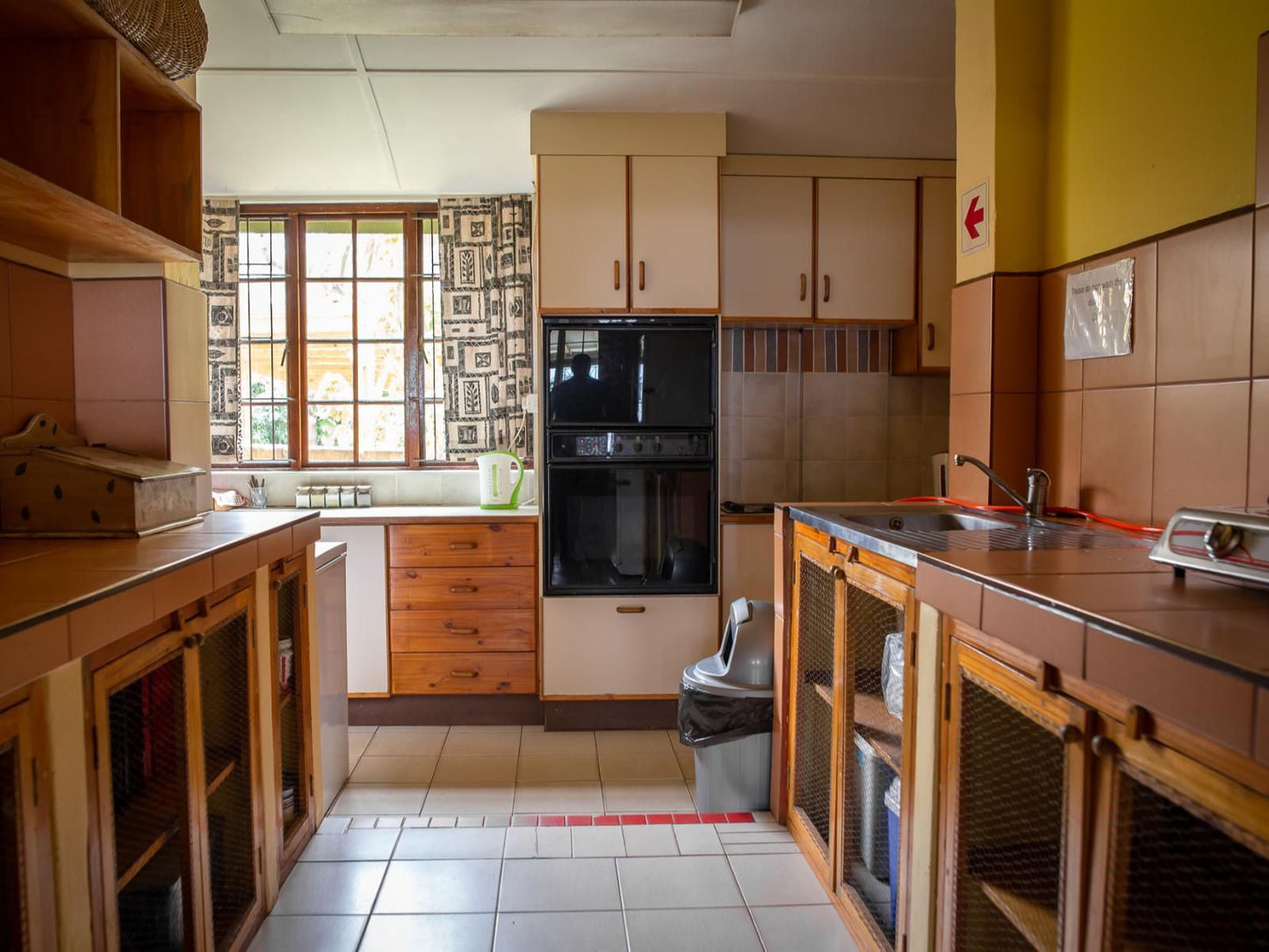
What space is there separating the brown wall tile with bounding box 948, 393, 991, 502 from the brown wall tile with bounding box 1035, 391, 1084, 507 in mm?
136

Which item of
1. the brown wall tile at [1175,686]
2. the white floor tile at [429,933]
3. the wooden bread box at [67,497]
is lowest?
the white floor tile at [429,933]

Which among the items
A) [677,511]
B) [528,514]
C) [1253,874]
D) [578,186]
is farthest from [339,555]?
[1253,874]

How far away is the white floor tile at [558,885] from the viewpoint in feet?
6.22

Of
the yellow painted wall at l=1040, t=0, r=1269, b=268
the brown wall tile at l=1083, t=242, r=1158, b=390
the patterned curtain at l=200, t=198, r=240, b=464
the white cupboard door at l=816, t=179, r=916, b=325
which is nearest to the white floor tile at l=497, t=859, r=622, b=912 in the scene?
the brown wall tile at l=1083, t=242, r=1158, b=390

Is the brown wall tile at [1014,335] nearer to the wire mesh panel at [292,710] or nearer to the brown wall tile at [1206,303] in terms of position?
the brown wall tile at [1206,303]

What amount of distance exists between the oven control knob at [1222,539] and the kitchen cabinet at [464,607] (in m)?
2.62

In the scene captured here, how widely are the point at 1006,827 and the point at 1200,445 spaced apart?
2.96 feet

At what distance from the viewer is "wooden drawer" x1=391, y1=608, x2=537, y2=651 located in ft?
11.3

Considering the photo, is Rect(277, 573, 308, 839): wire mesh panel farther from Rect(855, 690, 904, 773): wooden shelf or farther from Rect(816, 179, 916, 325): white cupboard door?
Rect(816, 179, 916, 325): white cupboard door

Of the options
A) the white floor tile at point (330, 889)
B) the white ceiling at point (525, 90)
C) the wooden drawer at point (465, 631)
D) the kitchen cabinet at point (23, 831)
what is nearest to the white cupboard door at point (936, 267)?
the white ceiling at point (525, 90)

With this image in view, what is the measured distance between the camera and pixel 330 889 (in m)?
1.95

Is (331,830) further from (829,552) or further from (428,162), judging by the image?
(428,162)

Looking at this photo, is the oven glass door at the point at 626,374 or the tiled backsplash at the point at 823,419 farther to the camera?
the tiled backsplash at the point at 823,419

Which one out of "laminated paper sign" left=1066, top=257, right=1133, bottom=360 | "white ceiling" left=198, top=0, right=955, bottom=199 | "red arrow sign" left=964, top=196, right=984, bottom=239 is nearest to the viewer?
"laminated paper sign" left=1066, top=257, right=1133, bottom=360
